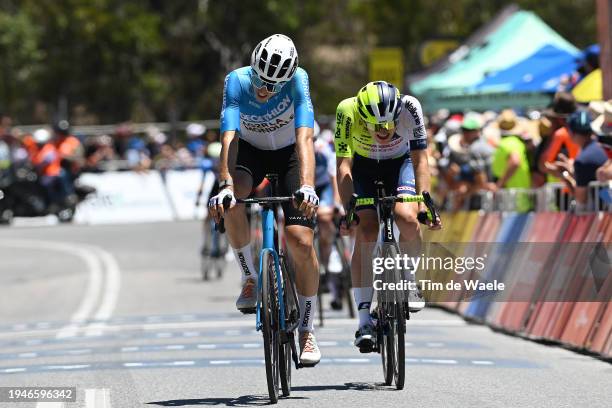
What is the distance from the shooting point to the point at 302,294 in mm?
10938

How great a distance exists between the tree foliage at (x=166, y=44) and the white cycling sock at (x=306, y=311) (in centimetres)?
4050

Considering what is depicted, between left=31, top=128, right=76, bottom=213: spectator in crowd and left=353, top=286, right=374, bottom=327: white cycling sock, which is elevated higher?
left=31, top=128, right=76, bottom=213: spectator in crowd

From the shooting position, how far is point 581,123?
1462 cm

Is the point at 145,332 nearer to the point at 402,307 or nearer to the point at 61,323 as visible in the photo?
the point at 61,323

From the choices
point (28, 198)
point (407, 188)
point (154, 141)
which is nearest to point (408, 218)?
point (407, 188)

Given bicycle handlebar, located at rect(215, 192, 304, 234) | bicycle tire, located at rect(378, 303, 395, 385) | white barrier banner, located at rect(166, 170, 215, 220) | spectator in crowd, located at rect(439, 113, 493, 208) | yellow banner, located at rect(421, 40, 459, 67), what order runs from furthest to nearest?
1. yellow banner, located at rect(421, 40, 459, 67)
2. white barrier banner, located at rect(166, 170, 215, 220)
3. spectator in crowd, located at rect(439, 113, 493, 208)
4. bicycle tire, located at rect(378, 303, 395, 385)
5. bicycle handlebar, located at rect(215, 192, 304, 234)

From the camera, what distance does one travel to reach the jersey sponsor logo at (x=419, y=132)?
1138 centimetres

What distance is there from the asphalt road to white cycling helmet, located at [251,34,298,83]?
2.02 metres

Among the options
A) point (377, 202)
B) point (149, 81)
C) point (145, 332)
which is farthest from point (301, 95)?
point (149, 81)


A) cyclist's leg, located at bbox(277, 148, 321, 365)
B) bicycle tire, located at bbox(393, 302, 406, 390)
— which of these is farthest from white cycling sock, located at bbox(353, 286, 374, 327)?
cyclist's leg, located at bbox(277, 148, 321, 365)

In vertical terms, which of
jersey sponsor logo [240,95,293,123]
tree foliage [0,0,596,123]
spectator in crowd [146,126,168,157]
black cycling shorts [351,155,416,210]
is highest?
tree foliage [0,0,596,123]

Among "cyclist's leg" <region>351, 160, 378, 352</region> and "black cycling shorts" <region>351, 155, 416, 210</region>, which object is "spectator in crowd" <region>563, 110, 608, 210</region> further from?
"cyclist's leg" <region>351, 160, 378, 352</region>

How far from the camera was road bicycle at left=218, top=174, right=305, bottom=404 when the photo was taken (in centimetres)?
1012

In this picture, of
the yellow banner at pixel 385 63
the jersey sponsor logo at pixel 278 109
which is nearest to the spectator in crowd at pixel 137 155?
the yellow banner at pixel 385 63
